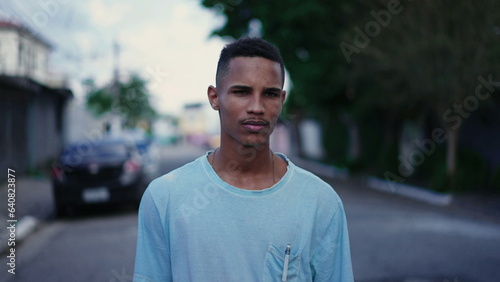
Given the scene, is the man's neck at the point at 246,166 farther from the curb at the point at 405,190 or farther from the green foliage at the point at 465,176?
the green foliage at the point at 465,176

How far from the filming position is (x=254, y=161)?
1.73 metres

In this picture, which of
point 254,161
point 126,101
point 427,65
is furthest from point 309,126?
point 254,161

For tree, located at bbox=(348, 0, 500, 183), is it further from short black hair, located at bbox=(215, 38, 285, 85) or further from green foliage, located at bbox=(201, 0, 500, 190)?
short black hair, located at bbox=(215, 38, 285, 85)

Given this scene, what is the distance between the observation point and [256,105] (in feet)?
5.48

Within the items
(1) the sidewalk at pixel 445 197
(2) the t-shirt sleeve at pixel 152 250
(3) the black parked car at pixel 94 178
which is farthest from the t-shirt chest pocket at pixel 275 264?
(1) the sidewalk at pixel 445 197

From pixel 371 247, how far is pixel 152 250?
19.1ft

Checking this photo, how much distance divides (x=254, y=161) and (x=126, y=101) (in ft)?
106

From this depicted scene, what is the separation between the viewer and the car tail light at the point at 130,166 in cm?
964

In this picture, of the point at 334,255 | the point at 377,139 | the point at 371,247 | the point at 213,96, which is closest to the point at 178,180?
the point at 213,96

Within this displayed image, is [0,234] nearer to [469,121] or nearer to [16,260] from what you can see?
[16,260]

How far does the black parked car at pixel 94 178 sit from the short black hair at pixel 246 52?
8.22 m

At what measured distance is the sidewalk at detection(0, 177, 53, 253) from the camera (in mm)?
8132

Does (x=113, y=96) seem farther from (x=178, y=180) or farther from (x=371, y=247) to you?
(x=178, y=180)

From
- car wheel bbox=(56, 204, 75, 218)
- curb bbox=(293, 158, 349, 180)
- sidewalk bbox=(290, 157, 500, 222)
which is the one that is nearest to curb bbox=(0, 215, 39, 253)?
car wheel bbox=(56, 204, 75, 218)
